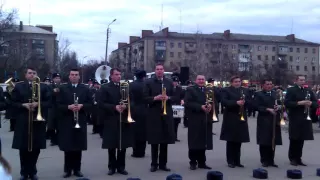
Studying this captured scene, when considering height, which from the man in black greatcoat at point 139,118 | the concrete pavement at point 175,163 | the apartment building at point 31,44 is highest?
the apartment building at point 31,44

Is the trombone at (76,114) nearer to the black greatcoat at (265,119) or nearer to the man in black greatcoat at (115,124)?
the man in black greatcoat at (115,124)

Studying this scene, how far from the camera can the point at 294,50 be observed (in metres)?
104

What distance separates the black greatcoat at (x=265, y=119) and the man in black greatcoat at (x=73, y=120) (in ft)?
13.0

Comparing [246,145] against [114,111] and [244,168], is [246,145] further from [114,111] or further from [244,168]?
[114,111]

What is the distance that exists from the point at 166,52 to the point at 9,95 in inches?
3263

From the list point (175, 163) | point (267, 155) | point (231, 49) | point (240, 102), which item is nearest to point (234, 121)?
point (240, 102)

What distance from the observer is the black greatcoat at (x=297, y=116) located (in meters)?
10.2

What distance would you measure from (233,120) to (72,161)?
3756 mm

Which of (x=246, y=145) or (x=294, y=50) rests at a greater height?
(x=294, y=50)

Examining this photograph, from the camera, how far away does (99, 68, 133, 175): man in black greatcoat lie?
8805 millimetres

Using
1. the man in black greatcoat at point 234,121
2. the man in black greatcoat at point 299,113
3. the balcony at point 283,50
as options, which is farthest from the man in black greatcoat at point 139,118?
the balcony at point 283,50

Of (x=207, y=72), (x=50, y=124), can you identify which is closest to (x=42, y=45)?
(x=207, y=72)

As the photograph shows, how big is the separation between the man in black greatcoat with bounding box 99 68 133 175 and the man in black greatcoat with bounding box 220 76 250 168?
2.40 meters

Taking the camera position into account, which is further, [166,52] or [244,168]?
[166,52]
